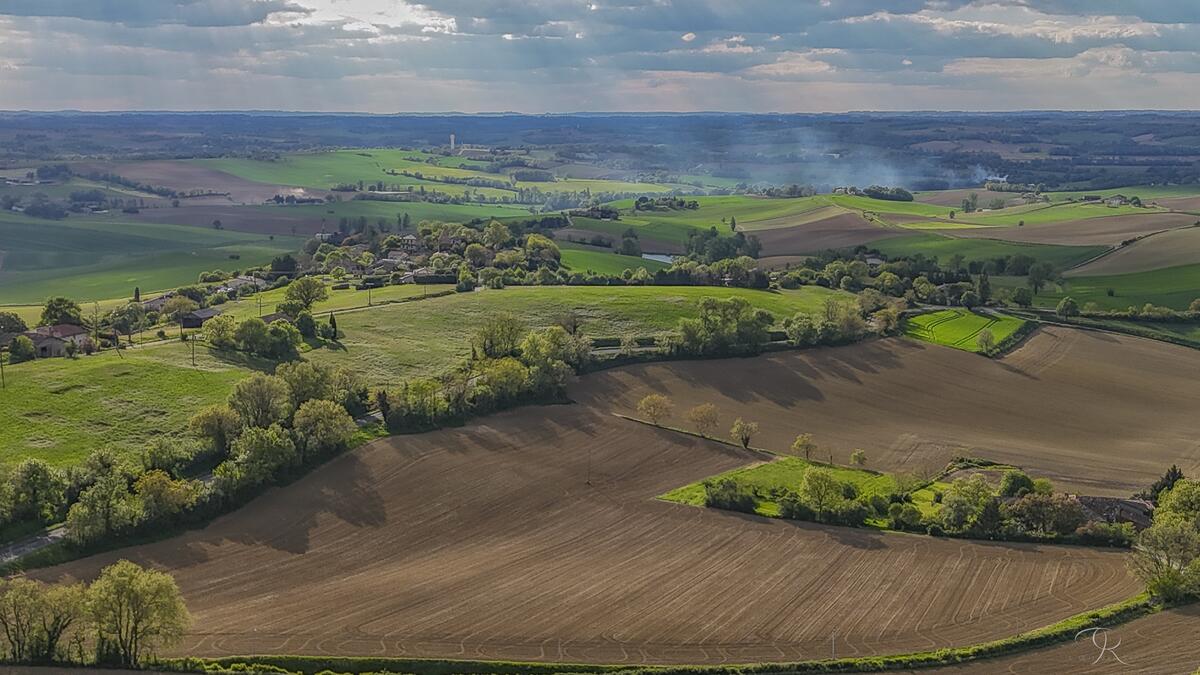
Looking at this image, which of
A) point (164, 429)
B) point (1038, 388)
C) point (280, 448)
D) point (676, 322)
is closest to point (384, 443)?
point (280, 448)

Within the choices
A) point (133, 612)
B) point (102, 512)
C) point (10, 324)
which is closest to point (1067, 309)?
point (102, 512)

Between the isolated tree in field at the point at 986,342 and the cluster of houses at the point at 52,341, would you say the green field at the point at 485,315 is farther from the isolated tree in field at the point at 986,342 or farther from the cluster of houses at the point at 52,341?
the isolated tree in field at the point at 986,342

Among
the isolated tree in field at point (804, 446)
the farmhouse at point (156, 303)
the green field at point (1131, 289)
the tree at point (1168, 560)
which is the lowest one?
the isolated tree in field at point (804, 446)

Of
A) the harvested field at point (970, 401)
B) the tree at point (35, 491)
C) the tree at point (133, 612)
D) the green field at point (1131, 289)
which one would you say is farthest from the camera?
the green field at point (1131, 289)

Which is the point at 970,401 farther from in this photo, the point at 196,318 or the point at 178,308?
the point at 178,308

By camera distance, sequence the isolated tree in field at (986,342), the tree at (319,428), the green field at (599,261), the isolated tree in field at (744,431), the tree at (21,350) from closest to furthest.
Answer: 1. the tree at (319,428)
2. the isolated tree in field at (744,431)
3. the tree at (21,350)
4. the isolated tree in field at (986,342)
5. the green field at (599,261)

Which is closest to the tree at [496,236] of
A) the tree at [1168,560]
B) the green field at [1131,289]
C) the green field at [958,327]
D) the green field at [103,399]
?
the green field at [958,327]

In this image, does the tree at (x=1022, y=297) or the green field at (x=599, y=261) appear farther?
the green field at (x=599, y=261)

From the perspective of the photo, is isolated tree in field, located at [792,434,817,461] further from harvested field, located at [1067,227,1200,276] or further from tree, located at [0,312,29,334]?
harvested field, located at [1067,227,1200,276]
